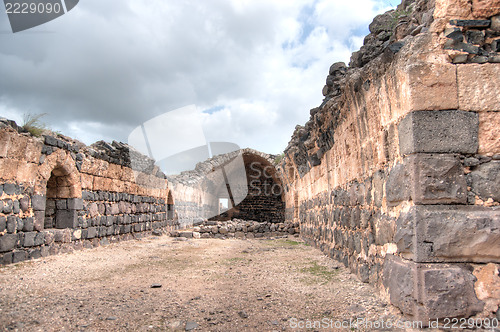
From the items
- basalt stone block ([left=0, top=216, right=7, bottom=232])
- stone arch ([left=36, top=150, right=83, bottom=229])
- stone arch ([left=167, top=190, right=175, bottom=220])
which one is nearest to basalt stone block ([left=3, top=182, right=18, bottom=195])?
basalt stone block ([left=0, top=216, right=7, bottom=232])

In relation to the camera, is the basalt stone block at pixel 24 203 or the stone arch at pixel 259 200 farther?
Answer: the stone arch at pixel 259 200

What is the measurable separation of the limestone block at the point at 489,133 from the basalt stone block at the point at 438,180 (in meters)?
0.22

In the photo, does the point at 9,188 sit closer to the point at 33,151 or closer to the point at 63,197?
the point at 33,151

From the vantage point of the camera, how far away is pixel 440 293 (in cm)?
213

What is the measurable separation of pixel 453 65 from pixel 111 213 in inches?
320

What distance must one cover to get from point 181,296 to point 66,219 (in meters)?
4.63

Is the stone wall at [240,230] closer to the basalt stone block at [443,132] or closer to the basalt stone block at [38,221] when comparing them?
the basalt stone block at [38,221]

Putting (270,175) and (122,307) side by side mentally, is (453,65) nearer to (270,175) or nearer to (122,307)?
(122,307)

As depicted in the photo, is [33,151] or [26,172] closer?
[26,172]

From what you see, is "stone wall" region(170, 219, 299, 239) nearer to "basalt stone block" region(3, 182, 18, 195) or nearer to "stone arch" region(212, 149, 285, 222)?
"basalt stone block" region(3, 182, 18, 195)

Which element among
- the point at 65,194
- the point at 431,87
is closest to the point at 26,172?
the point at 65,194

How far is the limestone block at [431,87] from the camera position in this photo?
7.75 ft

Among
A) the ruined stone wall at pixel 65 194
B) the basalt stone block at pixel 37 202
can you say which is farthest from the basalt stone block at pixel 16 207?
the basalt stone block at pixel 37 202

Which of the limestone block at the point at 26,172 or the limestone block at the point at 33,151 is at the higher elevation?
the limestone block at the point at 33,151
